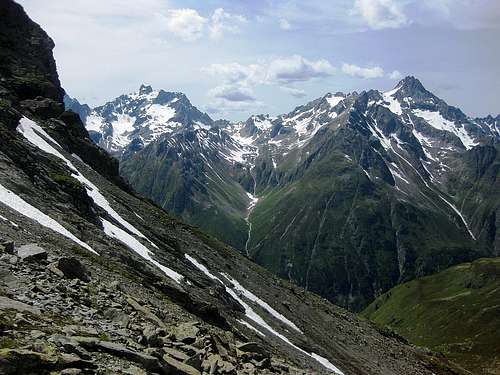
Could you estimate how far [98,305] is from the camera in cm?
2619

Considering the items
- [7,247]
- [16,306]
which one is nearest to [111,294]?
[7,247]

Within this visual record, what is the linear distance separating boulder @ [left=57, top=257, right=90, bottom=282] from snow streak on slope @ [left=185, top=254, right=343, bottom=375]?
1189 inches

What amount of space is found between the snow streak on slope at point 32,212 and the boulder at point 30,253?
44.2 feet

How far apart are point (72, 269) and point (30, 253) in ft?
7.99

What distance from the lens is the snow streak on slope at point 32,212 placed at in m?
42.1

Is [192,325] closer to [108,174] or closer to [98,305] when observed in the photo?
[98,305]

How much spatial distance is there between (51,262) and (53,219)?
17583mm

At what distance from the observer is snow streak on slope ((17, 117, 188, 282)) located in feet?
182

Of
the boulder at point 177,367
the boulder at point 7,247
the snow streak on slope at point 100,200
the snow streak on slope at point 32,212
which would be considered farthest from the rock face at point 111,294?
the boulder at point 7,247

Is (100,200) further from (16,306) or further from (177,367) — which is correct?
(177,367)

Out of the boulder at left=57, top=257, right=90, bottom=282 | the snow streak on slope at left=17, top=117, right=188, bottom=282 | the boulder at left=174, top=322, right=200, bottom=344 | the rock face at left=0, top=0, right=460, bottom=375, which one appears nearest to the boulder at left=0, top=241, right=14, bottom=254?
the rock face at left=0, top=0, right=460, bottom=375

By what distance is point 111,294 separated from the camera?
2880cm

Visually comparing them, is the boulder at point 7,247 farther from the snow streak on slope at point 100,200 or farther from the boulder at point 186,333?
the snow streak on slope at point 100,200

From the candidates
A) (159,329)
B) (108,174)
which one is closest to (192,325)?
(159,329)
